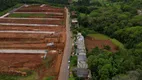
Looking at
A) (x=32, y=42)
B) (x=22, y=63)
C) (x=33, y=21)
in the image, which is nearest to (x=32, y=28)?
(x=33, y=21)

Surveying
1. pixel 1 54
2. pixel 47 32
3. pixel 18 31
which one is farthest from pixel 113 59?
pixel 18 31

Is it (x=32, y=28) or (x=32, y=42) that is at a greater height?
(x=32, y=42)

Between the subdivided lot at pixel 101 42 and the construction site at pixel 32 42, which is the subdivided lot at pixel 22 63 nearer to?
the construction site at pixel 32 42

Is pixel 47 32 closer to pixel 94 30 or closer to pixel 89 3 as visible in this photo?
pixel 94 30

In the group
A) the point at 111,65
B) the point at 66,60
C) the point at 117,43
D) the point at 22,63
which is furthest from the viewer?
the point at 117,43

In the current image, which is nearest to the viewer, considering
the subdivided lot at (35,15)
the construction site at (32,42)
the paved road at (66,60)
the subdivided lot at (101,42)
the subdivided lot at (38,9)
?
the paved road at (66,60)

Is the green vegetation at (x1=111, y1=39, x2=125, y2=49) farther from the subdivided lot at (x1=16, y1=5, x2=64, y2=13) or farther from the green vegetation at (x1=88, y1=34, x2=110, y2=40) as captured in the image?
the subdivided lot at (x1=16, y1=5, x2=64, y2=13)

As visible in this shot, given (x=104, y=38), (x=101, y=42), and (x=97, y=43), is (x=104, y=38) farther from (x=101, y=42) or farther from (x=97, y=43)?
(x=97, y=43)

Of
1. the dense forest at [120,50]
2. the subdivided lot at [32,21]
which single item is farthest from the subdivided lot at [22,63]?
the subdivided lot at [32,21]
